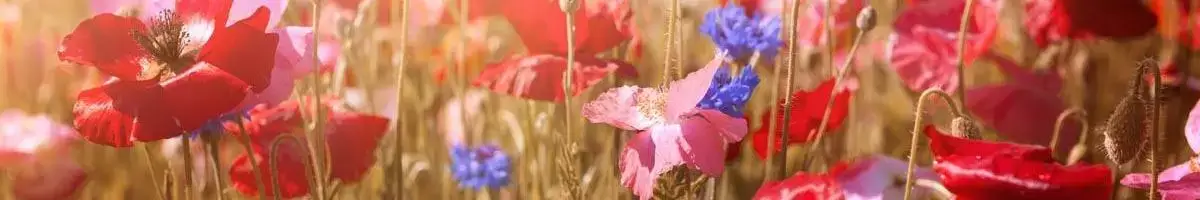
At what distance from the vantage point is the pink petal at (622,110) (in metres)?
0.50

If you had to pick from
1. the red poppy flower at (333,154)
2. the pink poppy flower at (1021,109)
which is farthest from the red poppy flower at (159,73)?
the pink poppy flower at (1021,109)

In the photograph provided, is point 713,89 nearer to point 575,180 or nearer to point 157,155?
point 575,180

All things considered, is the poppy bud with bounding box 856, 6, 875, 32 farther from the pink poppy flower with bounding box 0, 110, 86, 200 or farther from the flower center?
the pink poppy flower with bounding box 0, 110, 86, 200

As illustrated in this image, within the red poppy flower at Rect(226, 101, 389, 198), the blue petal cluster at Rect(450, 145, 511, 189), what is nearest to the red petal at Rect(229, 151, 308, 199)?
the red poppy flower at Rect(226, 101, 389, 198)

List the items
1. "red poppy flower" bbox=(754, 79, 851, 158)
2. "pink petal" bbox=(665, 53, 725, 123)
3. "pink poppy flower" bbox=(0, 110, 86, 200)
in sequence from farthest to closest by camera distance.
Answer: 1. "pink poppy flower" bbox=(0, 110, 86, 200)
2. "red poppy flower" bbox=(754, 79, 851, 158)
3. "pink petal" bbox=(665, 53, 725, 123)

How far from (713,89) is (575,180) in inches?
3.9

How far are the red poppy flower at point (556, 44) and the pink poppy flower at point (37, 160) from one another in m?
0.30

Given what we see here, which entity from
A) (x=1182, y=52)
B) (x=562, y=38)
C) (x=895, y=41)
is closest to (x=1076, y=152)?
(x=895, y=41)

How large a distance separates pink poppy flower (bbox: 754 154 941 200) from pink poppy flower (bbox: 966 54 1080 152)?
203 millimetres

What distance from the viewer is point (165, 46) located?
1.74 ft

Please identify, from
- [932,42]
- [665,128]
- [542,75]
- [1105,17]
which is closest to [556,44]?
[542,75]

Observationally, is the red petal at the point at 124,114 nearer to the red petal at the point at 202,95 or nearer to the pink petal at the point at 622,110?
the red petal at the point at 202,95

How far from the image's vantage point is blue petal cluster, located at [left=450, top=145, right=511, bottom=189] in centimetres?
76

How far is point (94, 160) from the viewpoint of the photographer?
958 millimetres
